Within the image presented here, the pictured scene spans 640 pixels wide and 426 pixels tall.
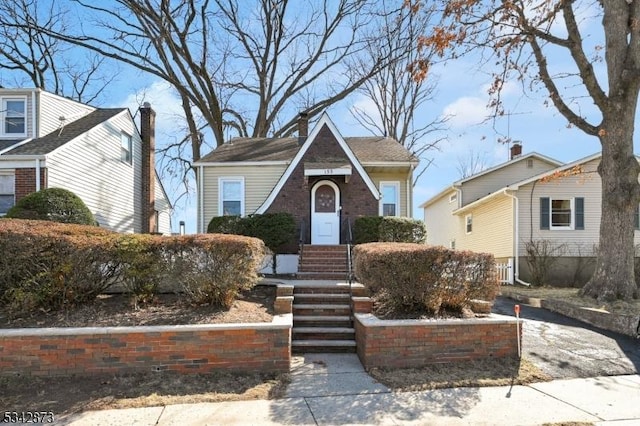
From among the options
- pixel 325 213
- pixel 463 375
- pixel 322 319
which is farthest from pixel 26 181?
pixel 463 375

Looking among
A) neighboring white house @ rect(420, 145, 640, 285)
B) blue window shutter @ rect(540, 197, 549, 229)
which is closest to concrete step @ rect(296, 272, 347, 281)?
neighboring white house @ rect(420, 145, 640, 285)

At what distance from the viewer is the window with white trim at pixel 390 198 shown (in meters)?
16.5

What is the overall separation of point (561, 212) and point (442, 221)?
872 cm

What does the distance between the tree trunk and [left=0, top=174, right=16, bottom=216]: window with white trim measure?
17196mm

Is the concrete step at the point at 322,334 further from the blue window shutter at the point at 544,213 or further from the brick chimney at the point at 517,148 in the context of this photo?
A: the brick chimney at the point at 517,148

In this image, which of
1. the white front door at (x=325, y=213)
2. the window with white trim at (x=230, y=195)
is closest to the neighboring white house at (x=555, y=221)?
the white front door at (x=325, y=213)

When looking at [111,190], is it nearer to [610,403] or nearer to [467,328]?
[467,328]

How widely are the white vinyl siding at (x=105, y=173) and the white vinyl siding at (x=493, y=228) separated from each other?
15518mm

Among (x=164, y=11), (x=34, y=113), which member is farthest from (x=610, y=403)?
(x=164, y=11)

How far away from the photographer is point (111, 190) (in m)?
17.2

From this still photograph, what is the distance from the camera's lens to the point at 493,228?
62.1 ft

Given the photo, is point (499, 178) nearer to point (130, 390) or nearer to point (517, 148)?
point (517, 148)

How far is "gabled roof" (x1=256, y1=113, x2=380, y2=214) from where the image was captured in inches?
550

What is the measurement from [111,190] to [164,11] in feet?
35.2
